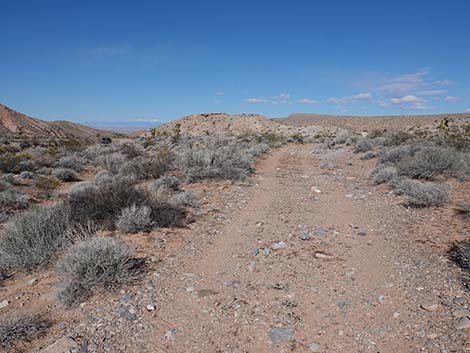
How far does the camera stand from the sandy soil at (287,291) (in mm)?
3197

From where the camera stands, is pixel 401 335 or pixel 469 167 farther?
pixel 469 167

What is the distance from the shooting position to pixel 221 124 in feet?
222

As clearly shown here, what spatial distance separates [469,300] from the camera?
11.4ft

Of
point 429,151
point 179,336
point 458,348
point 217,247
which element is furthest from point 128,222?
point 429,151

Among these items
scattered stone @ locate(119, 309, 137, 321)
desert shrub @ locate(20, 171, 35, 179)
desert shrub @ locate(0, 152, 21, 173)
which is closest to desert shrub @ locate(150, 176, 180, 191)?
scattered stone @ locate(119, 309, 137, 321)

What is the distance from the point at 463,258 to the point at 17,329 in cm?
567

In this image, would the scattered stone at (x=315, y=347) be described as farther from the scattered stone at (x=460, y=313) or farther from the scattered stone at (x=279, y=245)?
the scattered stone at (x=279, y=245)

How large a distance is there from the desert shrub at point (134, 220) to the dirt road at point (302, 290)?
94cm

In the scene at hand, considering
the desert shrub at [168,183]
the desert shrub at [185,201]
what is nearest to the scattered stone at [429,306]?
the desert shrub at [185,201]

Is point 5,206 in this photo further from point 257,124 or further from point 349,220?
point 257,124

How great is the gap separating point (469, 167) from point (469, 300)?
825cm

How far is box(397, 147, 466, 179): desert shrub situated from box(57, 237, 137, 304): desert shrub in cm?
923

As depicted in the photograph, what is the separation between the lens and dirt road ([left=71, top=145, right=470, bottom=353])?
319 cm

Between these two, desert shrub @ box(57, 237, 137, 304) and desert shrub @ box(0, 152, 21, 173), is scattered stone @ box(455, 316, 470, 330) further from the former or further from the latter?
desert shrub @ box(0, 152, 21, 173)
